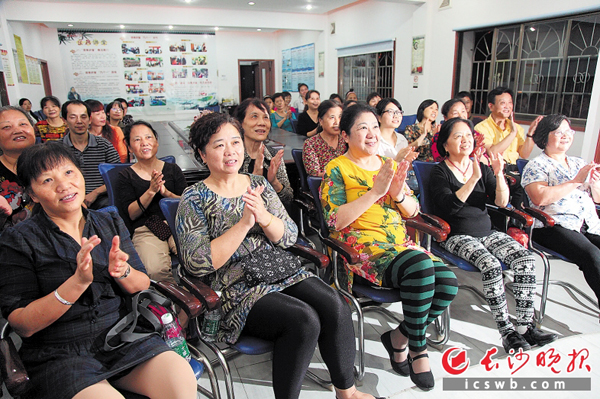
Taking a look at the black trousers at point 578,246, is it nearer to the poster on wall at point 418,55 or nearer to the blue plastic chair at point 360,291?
the blue plastic chair at point 360,291

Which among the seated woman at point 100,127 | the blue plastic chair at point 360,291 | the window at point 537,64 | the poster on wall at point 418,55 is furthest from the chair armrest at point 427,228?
the poster on wall at point 418,55

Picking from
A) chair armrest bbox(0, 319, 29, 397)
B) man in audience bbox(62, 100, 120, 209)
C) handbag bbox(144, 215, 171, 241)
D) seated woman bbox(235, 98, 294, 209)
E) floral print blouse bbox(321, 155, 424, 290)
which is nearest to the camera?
chair armrest bbox(0, 319, 29, 397)

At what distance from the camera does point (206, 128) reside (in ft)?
5.33

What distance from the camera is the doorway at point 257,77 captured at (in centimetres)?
1229

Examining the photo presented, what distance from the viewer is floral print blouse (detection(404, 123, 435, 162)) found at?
140 inches

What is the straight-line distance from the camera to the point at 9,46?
6.95 m

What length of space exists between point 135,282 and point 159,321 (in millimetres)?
158

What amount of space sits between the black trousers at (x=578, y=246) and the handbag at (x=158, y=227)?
2.09 m

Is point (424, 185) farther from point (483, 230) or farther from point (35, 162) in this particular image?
point (35, 162)

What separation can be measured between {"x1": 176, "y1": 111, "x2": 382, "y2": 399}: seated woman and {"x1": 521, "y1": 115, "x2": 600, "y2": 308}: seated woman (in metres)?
1.45

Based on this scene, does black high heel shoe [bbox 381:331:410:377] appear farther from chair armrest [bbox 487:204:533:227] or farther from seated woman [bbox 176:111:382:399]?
chair armrest [bbox 487:204:533:227]

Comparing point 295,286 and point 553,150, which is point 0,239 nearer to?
point 295,286

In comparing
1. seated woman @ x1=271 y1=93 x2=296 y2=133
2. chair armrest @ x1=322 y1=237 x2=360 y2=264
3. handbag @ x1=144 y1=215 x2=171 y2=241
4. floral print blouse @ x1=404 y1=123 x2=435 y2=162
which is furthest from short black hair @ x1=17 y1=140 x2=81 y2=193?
seated woman @ x1=271 y1=93 x2=296 y2=133

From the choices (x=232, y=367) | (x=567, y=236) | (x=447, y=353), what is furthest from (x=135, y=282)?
(x=567, y=236)
